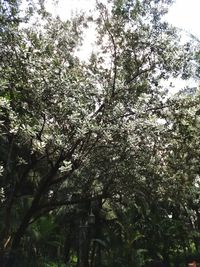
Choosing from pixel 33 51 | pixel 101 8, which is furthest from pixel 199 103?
pixel 33 51

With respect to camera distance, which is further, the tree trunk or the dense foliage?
the tree trunk

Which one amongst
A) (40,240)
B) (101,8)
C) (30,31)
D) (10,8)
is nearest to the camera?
(10,8)

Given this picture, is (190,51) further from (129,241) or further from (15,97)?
(129,241)

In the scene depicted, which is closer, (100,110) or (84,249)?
(100,110)

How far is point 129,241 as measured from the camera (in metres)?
20.3

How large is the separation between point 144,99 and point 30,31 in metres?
3.51

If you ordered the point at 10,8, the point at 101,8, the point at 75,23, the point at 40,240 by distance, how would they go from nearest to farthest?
1. the point at 10,8
2. the point at 101,8
3. the point at 75,23
4. the point at 40,240

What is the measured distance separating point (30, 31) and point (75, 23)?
2.20 meters

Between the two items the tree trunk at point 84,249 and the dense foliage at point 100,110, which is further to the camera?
the tree trunk at point 84,249

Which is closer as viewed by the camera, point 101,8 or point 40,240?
point 101,8

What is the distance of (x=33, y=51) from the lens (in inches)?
385

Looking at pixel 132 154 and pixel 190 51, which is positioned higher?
pixel 190 51

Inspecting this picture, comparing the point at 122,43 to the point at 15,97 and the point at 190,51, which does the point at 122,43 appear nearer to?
the point at 190,51

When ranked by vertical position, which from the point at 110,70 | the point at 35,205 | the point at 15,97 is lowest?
the point at 35,205
